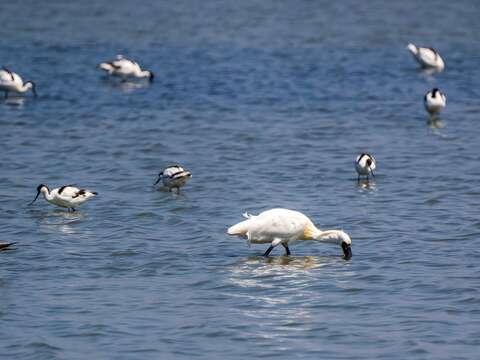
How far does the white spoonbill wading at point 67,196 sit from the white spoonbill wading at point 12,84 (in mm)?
12642

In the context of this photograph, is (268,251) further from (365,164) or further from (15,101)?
(15,101)

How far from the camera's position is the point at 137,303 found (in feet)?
50.4

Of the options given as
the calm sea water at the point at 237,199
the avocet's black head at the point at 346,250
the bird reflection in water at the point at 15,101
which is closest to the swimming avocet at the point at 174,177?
the calm sea water at the point at 237,199

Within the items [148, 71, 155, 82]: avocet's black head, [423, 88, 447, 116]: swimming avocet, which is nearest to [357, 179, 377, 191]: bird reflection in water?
[423, 88, 447, 116]: swimming avocet

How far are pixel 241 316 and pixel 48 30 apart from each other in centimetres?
3500

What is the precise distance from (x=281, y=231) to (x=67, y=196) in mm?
4758

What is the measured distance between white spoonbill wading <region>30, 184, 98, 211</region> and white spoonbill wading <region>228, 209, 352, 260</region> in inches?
162

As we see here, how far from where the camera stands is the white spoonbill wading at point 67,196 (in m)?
20.7

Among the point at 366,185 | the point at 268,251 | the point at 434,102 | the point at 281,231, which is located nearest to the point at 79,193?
the point at 268,251

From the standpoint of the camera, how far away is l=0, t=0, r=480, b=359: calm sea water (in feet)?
47.1

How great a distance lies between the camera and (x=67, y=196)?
20.7m

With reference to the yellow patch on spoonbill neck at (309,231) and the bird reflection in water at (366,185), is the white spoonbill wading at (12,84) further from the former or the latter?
the yellow patch on spoonbill neck at (309,231)

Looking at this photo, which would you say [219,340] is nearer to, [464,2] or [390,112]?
[390,112]

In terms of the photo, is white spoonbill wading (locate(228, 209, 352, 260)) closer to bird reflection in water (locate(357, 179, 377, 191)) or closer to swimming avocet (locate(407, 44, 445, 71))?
bird reflection in water (locate(357, 179, 377, 191))
